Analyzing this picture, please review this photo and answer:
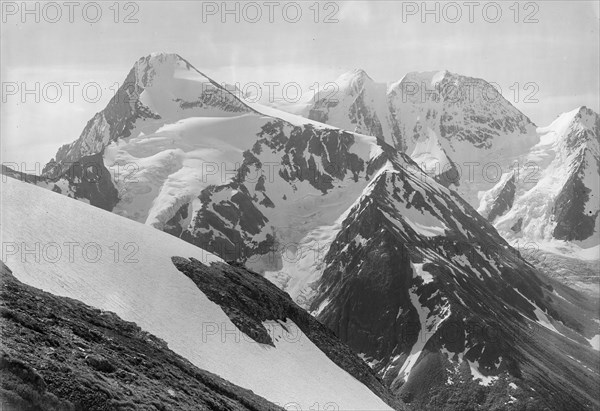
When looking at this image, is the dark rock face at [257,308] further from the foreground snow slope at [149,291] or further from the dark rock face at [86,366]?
the dark rock face at [86,366]

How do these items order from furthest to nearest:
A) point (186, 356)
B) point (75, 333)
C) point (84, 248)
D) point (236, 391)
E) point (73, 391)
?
1. point (84, 248)
2. point (186, 356)
3. point (236, 391)
4. point (75, 333)
5. point (73, 391)

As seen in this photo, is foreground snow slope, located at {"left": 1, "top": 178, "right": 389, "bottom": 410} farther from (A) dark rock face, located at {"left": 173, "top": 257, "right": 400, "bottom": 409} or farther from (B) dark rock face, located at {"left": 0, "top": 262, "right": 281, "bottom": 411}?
(B) dark rock face, located at {"left": 0, "top": 262, "right": 281, "bottom": 411}

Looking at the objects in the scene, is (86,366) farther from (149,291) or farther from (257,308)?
(257,308)

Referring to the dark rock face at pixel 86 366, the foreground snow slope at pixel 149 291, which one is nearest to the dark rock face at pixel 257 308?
the foreground snow slope at pixel 149 291

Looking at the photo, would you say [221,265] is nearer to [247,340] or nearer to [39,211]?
[247,340]

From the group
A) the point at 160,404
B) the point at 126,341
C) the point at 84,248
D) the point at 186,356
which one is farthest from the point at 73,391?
the point at 84,248
